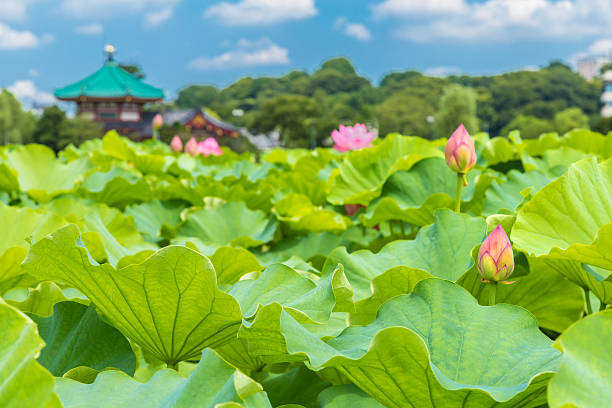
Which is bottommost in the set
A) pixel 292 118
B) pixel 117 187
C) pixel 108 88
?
pixel 292 118

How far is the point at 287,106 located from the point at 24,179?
3960 cm

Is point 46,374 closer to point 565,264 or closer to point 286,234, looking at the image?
point 565,264

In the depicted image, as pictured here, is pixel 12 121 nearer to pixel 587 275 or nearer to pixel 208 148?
pixel 208 148

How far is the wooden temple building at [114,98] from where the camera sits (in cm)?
2845

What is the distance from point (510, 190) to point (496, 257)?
575 millimetres

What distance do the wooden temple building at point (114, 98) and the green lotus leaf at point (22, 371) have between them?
1148 inches

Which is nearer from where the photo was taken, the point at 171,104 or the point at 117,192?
the point at 117,192

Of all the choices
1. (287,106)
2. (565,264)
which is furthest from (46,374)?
(287,106)

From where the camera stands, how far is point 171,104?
6656cm

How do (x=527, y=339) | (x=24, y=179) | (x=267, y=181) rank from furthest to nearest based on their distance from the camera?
1. (x=267, y=181)
2. (x=24, y=179)
3. (x=527, y=339)

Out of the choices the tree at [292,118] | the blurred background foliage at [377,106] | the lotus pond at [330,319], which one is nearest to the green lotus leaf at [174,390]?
the lotus pond at [330,319]

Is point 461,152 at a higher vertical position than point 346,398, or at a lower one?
higher

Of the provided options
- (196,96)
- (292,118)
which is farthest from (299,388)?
(196,96)

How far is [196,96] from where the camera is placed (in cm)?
6631
